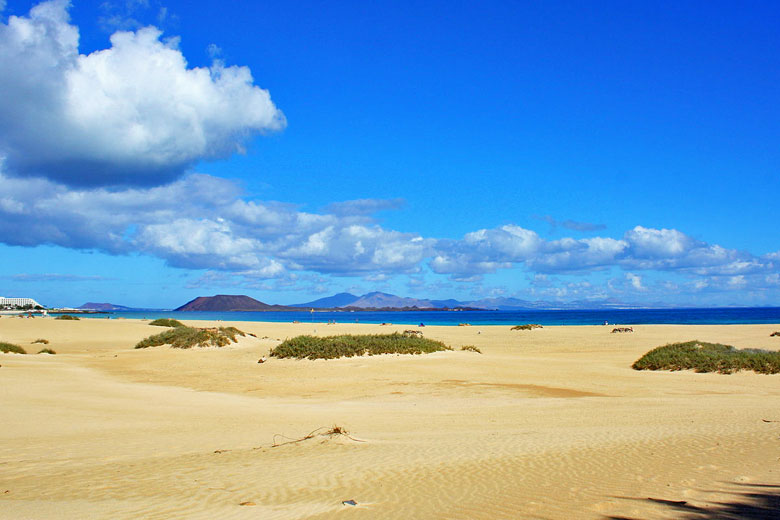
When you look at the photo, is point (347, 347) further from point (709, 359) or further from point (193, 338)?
point (709, 359)

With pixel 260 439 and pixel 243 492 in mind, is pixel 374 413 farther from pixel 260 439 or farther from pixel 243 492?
pixel 243 492

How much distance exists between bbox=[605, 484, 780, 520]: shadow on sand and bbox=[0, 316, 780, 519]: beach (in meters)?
0.04

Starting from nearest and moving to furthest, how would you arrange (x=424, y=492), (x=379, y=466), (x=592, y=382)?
(x=424, y=492)
(x=379, y=466)
(x=592, y=382)

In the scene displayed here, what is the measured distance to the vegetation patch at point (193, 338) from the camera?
33.2m

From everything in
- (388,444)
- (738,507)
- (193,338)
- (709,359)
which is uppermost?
(193,338)

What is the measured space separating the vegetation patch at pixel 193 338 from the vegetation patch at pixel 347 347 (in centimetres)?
614

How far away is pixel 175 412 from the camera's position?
1403 cm

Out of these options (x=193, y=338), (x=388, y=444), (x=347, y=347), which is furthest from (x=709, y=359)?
(x=193, y=338)

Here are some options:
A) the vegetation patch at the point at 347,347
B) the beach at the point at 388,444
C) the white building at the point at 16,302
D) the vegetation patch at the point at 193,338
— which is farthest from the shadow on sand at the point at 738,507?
the white building at the point at 16,302

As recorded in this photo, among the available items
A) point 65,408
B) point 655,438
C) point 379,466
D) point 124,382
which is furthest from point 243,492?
point 124,382

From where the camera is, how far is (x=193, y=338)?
33.6 m

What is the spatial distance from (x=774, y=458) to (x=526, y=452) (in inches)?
142

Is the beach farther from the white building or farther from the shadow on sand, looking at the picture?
the white building

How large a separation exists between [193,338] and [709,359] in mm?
27023
